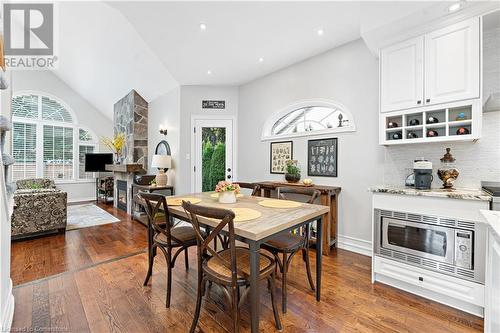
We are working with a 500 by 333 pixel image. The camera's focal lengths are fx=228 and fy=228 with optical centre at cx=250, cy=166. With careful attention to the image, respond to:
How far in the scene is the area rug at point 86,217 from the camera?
462 centimetres

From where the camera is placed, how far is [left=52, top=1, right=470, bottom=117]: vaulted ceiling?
8.96 ft

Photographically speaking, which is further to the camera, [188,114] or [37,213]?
[188,114]

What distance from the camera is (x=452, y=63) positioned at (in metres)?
2.10

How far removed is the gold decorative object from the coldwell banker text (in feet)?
19.9

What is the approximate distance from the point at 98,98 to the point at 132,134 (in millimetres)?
2563

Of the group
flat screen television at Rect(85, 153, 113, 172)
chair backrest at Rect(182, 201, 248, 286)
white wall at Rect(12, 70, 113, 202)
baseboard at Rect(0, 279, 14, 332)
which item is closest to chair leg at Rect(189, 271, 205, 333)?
chair backrest at Rect(182, 201, 248, 286)

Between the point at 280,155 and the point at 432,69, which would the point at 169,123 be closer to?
the point at 280,155

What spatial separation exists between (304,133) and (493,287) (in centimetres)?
285

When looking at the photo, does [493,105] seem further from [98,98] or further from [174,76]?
[98,98]

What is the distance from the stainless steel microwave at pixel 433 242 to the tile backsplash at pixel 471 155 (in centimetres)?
67

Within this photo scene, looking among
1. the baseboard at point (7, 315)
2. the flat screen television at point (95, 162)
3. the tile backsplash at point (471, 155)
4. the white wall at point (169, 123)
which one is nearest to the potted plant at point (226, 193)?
the baseboard at point (7, 315)

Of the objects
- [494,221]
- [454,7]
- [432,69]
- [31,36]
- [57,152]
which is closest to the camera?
[494,221]

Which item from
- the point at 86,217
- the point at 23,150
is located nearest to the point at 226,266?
the point at 86,217

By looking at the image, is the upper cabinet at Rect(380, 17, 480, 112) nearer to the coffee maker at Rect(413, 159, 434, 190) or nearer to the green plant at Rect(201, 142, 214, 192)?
the coffee maker at Rect(413, 159, 434, 190)
